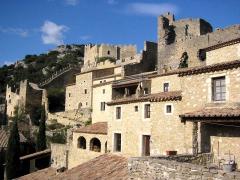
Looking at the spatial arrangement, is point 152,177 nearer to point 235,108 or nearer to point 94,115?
point 235,108

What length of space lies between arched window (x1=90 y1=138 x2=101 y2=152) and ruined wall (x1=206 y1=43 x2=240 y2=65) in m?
14.8

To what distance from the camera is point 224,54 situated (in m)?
20.9

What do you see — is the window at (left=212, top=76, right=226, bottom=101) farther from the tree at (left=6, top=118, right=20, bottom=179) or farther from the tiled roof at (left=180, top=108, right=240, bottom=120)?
the tree at (left=6, top=118, right=20, bottom=179)

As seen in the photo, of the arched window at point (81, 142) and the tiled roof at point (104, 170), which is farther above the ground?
the arched window at point (81, 142)

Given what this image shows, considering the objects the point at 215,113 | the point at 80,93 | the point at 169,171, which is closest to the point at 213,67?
the point at 215,113

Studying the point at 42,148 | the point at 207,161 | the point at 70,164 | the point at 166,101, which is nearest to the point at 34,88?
the point at 42,148

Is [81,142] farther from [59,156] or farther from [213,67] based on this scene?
[213,67]

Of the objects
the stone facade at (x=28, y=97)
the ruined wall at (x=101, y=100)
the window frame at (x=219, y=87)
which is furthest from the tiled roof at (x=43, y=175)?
the stone facade at (x=28, y=97)

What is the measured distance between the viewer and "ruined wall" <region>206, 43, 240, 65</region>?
2002 centimetres

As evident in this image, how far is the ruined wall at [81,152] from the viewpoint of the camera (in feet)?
103

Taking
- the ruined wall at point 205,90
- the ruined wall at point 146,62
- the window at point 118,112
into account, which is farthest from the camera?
the ruined wall at point 146,62

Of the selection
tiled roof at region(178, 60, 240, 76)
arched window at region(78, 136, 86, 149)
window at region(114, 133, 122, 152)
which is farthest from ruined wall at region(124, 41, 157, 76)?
tiled roof at region(178, 60, 240, 76)

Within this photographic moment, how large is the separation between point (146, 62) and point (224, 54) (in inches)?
1379

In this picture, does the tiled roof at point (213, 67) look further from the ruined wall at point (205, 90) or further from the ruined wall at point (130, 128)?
the ruined wall at point (130, 128)
